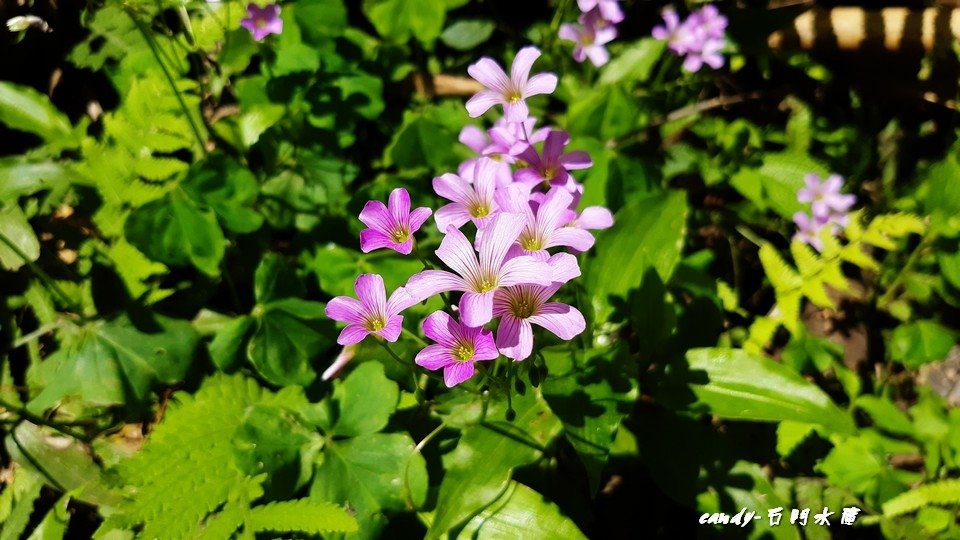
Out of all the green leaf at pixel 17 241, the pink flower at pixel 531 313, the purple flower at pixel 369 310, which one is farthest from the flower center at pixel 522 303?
the green leaf at pixel 17 241

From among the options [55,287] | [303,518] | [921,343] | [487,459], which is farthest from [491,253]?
[921,343]

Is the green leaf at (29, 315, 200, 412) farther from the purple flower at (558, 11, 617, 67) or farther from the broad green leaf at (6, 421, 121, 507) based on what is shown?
the purple flower at (558, 11, 617, 67)

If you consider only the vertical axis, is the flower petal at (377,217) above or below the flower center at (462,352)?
above

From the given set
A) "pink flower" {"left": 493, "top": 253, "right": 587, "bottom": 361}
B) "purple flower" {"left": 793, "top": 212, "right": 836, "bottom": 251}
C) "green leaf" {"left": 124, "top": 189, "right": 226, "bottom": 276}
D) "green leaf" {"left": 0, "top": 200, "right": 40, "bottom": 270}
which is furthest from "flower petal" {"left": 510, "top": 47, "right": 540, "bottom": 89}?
"green leaf" {"left": 0, "top": 200, "right": 40, "bottom": 270}

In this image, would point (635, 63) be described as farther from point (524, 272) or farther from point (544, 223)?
point (524, 272)

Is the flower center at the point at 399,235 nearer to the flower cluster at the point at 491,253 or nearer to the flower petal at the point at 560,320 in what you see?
the flower cluster at the point at 491,253
